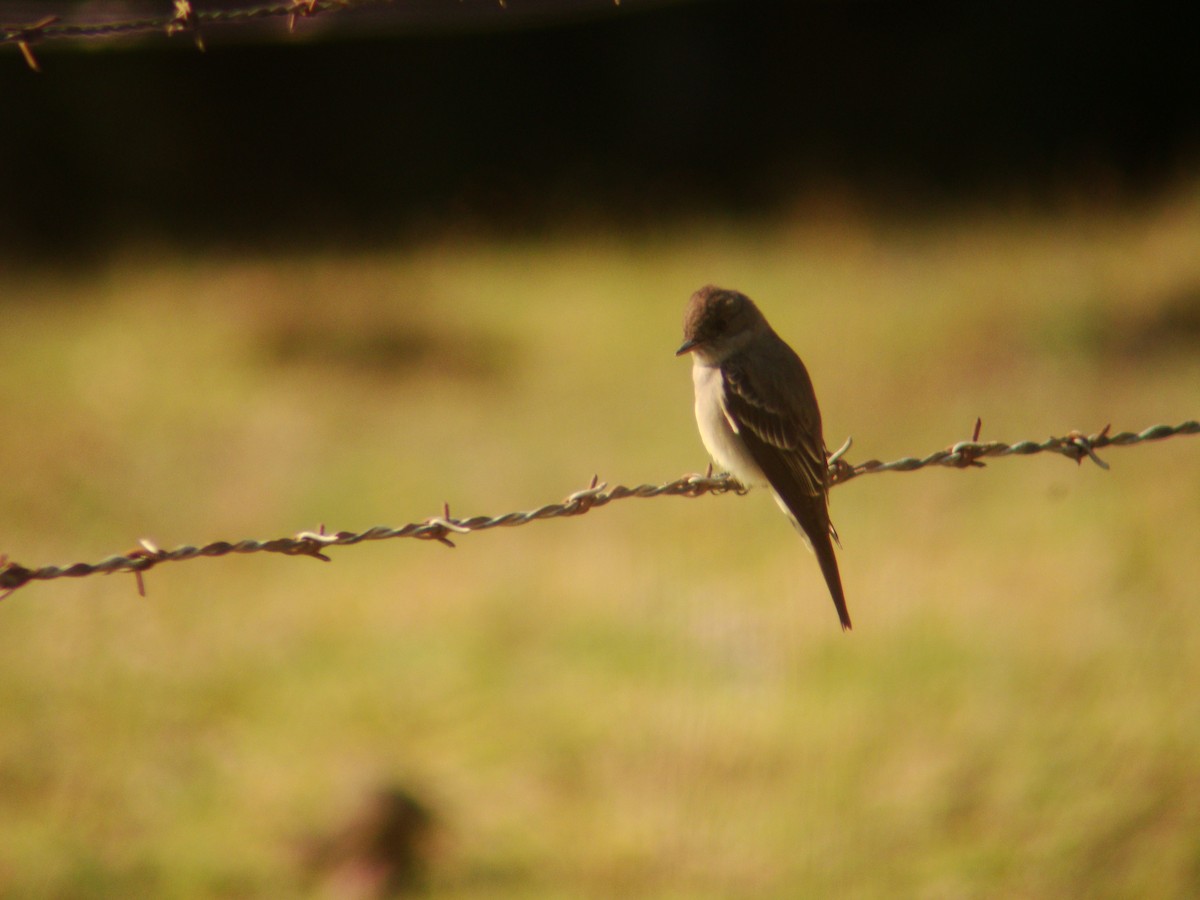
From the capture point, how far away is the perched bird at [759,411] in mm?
4328

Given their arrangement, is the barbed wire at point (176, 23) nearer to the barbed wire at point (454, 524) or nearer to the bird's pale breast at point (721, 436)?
the barbed wire at point (454, 524)

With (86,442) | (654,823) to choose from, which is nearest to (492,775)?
(654,823)

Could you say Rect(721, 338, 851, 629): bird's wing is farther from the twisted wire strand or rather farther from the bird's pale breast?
the twisted wire strand

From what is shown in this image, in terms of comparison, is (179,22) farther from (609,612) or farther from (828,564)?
(609,612)

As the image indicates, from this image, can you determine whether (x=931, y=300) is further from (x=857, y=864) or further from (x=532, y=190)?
(x=857, y=864)

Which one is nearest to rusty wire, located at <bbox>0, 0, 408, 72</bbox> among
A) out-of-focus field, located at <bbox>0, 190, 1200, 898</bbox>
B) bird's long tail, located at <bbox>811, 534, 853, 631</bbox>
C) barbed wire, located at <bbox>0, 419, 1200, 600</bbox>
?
barbed wire, located at <bbox>0, 419, 1200, 600</bbox>

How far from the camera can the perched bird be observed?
433 cm

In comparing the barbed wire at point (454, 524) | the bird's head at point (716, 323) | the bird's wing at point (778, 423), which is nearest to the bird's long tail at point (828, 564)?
the bird's wing at point (778, 423)

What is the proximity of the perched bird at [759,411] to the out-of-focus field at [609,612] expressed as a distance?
1.48m

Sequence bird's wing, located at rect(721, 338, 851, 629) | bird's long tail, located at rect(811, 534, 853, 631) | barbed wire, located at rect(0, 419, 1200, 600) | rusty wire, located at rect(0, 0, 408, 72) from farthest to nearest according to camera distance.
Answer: bird's wing, located at rect(721, 338, 851, 629) < bird's long tail, located at rect(811, 534, 853, 631) < rusty wire, located at rect(0, 0, 408, 72) < barbed wire, located at rect(0, 419, 1200, 600)

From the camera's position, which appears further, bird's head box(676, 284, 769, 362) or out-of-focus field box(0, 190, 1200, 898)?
out-of-focus field box(0, 190, 1200, 898)

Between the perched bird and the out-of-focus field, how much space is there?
148cm

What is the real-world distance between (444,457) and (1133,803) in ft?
17.2

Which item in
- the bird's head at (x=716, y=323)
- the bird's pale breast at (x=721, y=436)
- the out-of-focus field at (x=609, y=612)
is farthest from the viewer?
the out-of-focus field at (x=609, y=612)
